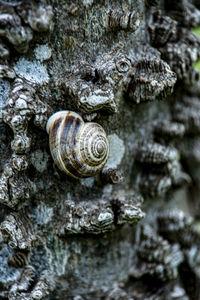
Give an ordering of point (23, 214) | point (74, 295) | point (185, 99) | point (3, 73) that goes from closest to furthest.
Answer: point (3, 73) → point (23, 214) → point (74, 295) → point (185, 99)

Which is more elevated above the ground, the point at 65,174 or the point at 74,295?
the point at 65,174

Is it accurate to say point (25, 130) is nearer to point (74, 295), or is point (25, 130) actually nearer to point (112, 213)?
point (112, 213)

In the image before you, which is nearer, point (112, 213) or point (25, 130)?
point (25, 130)

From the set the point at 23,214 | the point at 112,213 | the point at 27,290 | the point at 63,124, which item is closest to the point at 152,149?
the point at 112,213

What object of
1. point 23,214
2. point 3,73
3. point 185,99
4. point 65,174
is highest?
point 185,99

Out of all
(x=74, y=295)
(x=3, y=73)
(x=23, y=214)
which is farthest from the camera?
(x=74, y=295)
